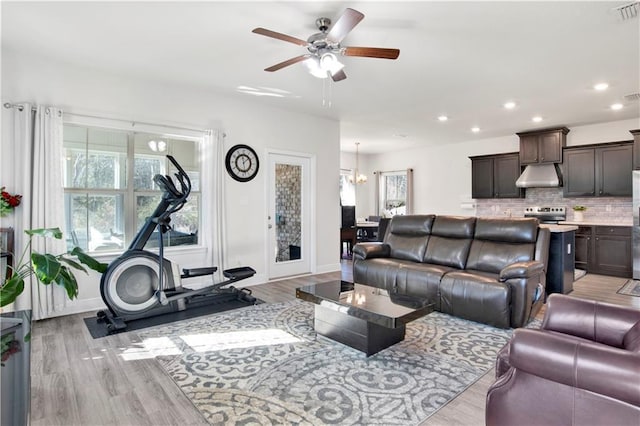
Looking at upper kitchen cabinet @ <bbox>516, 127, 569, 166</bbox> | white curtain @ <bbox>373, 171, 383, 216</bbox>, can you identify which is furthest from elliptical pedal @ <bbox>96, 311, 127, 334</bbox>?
white curtain @ <bbox>373, 171, 383, 216</bbox>

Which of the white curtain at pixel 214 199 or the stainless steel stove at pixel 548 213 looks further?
the stainless steel stove at pixel 548 213

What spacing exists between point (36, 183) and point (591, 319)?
461 cm

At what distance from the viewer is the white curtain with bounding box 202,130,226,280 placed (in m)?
4.64

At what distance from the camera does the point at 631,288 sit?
5.01m

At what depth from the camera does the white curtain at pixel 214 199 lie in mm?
4645

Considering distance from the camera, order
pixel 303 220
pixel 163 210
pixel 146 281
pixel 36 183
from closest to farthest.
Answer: pixel 36 183 → pixel 146 281 → pixel 163 210 → pixel 303 220

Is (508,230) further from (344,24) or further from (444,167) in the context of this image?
(444,167)

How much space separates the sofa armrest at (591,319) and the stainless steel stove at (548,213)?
5897 millimetres

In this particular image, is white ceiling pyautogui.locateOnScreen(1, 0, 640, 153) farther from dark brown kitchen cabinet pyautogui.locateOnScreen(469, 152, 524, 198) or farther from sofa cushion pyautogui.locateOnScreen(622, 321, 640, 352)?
sofa cushion pyautogui.locateOnScreen(622, 321, 640, 352)

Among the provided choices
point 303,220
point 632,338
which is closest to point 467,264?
point 632,338

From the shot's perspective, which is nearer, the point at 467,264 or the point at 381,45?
the point at 381,45

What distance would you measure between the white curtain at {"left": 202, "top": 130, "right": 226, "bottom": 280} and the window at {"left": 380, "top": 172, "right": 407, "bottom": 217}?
5946 millimetres

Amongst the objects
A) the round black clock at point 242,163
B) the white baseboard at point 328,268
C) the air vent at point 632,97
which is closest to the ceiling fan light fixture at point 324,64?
the round black clock at point 242,163

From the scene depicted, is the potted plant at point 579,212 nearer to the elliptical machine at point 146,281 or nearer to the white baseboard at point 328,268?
the white baseboard at point 328,268
